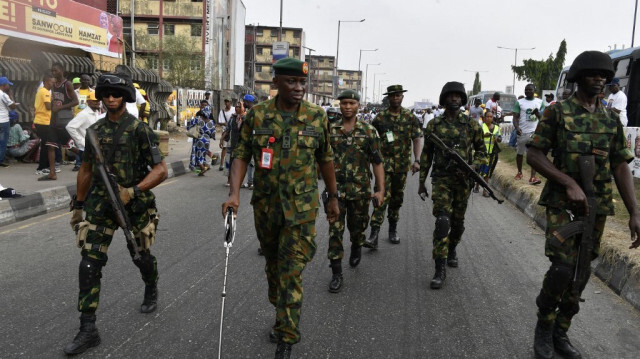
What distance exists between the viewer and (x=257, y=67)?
80.3m

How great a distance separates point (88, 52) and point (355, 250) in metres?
18.3

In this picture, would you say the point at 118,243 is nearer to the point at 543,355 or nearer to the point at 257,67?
the point at 543,355

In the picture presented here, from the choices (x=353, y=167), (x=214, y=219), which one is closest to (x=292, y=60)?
(x=353, y=167)

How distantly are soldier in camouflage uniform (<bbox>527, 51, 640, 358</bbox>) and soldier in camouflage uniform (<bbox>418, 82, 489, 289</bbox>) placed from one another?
1.42 metres

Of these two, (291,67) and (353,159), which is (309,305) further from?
(291,67)

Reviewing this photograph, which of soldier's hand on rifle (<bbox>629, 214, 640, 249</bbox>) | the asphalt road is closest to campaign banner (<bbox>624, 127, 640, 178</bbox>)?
the asphalt road

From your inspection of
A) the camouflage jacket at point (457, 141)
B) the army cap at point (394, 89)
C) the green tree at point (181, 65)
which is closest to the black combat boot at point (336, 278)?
the camouflage jacket at point (457, 141)

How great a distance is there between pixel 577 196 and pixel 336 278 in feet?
7.31

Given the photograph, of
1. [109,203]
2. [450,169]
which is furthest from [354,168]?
[109,203]

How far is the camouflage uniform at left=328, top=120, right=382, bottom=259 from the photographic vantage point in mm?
5062

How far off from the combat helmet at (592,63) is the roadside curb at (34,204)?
274 inches

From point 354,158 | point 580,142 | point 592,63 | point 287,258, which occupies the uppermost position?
point 592,63

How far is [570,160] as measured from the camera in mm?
3336

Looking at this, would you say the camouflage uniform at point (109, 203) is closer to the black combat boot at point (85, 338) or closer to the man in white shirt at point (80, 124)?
the black combat boot at point (85, 338)
